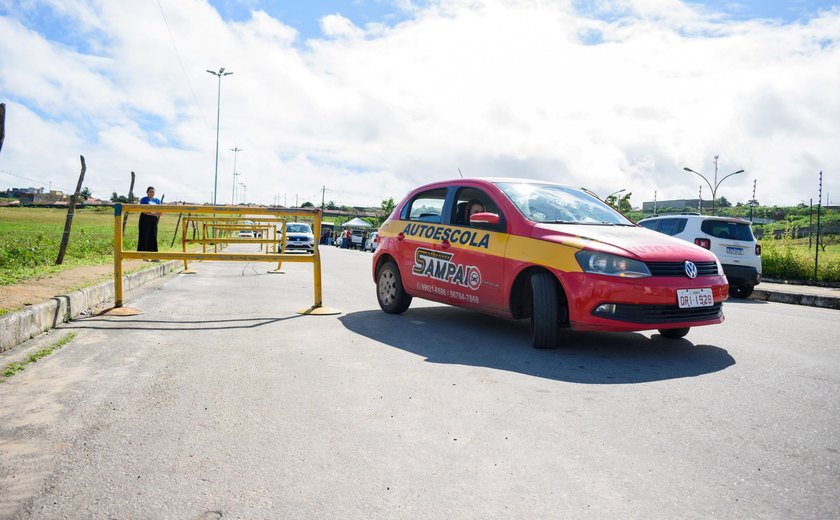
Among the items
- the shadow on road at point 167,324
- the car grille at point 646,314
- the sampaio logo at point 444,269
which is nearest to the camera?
the car grille at point 646,314

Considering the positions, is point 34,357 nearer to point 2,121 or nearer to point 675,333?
point 2,121

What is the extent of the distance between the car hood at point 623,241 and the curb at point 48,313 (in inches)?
182

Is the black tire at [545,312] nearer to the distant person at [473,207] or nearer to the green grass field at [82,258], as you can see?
the distant person at [473,207]

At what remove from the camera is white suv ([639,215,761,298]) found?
39.2 ft

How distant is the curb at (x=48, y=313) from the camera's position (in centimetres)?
539

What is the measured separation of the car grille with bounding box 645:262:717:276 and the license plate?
16 cm

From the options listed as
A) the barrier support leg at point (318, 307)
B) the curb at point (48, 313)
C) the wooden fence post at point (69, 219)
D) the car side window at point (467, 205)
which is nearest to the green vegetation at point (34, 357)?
the curb at point (48, 313)

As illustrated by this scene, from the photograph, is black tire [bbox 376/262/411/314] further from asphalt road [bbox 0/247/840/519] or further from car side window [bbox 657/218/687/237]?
car side window [bbox 657/218/687/237]

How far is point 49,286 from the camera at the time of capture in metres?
8.02

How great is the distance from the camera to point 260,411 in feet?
12.1

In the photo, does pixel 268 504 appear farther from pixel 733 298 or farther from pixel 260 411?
pixel 733 298

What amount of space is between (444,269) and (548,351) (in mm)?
1685

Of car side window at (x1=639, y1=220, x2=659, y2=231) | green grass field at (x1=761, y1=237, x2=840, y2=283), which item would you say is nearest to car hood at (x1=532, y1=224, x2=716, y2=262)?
car side window at (x1=639, y1=220, x2=659, y2=231)

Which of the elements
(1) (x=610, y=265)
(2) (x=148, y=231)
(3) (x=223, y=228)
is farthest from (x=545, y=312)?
(3) (x=223, y=228)
